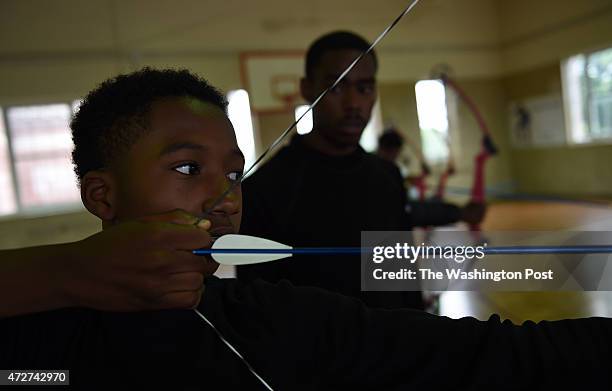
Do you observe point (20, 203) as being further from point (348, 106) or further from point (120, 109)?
point (120, 109)

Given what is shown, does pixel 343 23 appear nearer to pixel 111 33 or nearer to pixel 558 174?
pixel 111 33

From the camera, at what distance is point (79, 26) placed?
5.23 m

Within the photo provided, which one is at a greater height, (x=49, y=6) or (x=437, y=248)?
(x=49, y=6)

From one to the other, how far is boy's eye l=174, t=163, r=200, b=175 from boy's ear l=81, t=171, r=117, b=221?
0.07m

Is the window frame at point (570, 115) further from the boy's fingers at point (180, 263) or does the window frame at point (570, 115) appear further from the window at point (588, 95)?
the boy's fingers at point (180, 263)

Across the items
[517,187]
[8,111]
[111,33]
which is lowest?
[517,187]

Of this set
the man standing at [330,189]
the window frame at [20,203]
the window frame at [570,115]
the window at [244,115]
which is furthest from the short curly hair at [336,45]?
the window frame at [570,115]

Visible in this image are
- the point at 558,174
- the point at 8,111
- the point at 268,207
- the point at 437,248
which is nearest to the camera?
the point at 437,248

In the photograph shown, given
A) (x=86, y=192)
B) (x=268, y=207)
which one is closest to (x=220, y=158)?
(x=86, y=192)

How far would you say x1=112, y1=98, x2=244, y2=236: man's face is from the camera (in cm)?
38

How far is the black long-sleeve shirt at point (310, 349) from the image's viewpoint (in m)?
0.40

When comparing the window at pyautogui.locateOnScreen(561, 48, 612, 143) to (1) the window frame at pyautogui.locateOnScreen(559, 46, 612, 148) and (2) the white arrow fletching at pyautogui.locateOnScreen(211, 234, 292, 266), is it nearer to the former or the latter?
(1) the window frame at pyautogui.locateOnScreen(559, 46, 612, 148)

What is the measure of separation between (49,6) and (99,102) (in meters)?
5.42

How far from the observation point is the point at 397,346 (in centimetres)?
42
